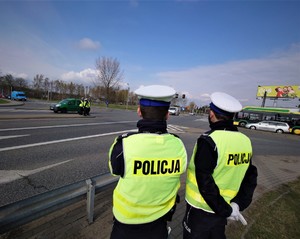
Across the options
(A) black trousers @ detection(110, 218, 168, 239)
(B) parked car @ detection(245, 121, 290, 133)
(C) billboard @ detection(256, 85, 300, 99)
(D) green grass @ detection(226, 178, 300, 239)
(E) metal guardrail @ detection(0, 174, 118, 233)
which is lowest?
(D) green grass @ detection(226, 178, 300, 239)

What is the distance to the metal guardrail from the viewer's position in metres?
1.83

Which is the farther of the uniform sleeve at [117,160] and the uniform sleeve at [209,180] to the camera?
the uniform sleeve at [209,180]

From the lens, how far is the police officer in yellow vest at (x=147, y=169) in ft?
4.96

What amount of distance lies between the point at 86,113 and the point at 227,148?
1988 cm

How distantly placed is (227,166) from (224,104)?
25.2 inches

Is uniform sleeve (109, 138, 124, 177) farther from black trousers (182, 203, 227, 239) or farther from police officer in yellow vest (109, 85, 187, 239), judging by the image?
black trousers (182, 203, 227, 239)

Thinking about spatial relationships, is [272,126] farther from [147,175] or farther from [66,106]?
[147,175]

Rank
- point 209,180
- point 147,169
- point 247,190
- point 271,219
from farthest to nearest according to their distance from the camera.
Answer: point 271,219 → point 247,190 → point 209,180 → point 147,169

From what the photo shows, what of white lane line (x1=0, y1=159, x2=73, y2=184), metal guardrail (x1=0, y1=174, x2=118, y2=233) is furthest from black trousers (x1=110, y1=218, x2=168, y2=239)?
white lane line (x1=0, y1=159, x2=73, y2=184)

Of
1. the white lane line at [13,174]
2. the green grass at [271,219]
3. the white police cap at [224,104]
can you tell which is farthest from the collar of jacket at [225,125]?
the white lane line at [13,174]

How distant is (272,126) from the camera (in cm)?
2527

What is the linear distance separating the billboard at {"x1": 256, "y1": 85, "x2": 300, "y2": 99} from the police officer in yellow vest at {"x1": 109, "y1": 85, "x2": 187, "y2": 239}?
179 feet

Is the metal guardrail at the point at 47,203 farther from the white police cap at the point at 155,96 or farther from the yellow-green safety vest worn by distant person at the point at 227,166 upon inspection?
the white police cap at the point at 155,96

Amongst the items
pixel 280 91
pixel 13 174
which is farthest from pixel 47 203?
pixel 280 91
